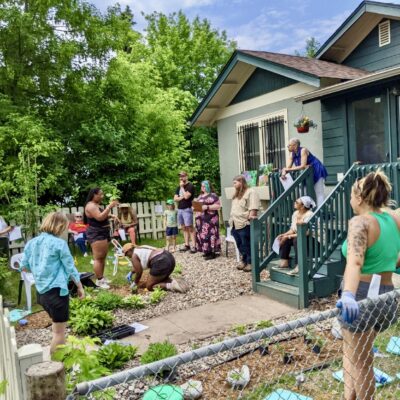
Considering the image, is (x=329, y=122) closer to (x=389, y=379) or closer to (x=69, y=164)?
(x=389, y=379)

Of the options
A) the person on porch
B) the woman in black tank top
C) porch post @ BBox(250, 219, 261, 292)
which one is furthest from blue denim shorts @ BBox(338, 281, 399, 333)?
the woman in black tank top

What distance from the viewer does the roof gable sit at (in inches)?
320

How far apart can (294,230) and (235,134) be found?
552 centimetres

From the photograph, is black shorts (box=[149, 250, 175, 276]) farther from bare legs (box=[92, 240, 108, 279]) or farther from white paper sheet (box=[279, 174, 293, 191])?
white paper sheet (box=[279, 174, 293, 191])

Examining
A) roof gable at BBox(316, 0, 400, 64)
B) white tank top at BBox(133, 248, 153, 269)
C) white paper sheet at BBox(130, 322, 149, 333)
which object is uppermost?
roof gable at BBox(316, 0, 400, 64)

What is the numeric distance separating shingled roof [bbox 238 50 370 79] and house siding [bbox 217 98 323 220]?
2.46ft

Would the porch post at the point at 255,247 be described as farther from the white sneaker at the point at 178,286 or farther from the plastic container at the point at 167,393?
the plastic container at the point at 167,393

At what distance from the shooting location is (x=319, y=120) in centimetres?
888

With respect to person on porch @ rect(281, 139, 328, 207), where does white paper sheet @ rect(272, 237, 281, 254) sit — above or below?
below

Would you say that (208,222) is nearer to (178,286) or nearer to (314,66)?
(178,286)

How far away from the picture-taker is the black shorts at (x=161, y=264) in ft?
21.9

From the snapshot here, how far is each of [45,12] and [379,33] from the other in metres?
8.22

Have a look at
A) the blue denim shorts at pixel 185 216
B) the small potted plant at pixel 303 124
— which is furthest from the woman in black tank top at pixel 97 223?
the small potted plant at pixel 303 124

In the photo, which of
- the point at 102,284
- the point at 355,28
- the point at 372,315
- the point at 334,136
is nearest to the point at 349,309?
the point at 372,315
